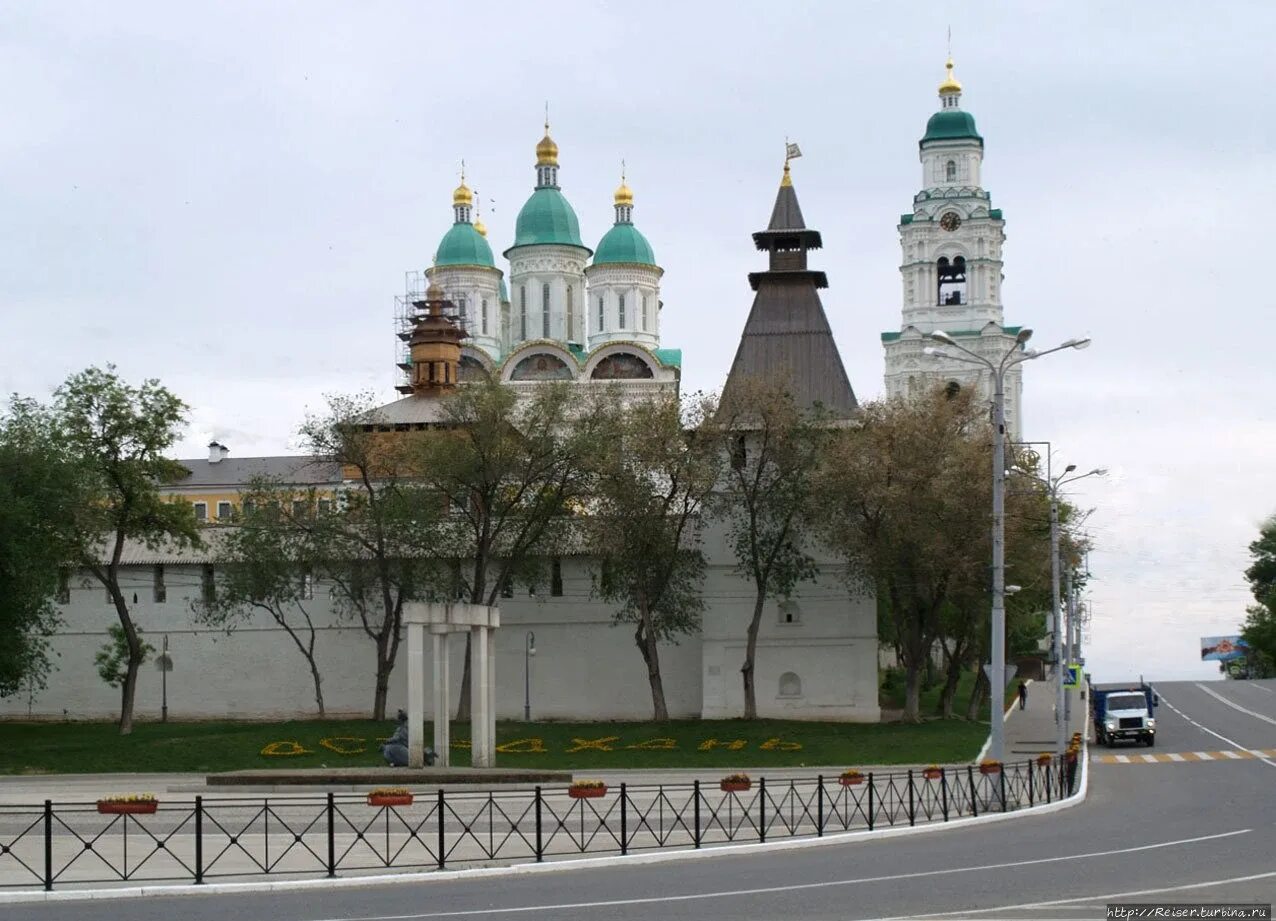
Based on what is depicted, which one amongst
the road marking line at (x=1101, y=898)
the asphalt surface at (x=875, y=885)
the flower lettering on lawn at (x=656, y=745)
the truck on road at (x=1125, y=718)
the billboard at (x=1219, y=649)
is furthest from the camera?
the billboard at (x=1219, y=649)

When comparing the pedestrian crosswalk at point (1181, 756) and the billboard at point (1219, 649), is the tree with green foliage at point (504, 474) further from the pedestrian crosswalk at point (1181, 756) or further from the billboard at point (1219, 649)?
the billboard at point (1219, 649)

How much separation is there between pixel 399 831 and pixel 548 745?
23159mm

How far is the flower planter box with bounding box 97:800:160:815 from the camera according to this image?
2064 cm

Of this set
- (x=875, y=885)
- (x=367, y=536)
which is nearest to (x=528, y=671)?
(x=367, y=536)

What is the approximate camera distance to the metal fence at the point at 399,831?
20016mm

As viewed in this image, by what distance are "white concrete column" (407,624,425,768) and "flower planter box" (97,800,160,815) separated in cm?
1530

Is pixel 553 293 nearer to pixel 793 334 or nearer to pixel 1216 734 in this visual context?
pixel 793 334

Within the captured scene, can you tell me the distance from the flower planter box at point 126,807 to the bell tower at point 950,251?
284 feet

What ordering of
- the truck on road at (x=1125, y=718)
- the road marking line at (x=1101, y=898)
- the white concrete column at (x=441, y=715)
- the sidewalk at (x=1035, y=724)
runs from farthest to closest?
the truck on road at (x=1125, y=718) → the sidewalk at (x=1035, y=724) → the white concrete column at (x=441, y=715) → the road marking line at (x=1101, y=898)

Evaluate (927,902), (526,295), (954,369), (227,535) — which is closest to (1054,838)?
(927,902)

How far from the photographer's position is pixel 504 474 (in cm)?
5094

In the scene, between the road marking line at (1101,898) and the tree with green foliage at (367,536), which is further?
the tree with green foliage at (367,536)

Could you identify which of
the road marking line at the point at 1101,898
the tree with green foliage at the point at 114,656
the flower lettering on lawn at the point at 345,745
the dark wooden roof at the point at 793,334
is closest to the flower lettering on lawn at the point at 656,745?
the flower lettering on lawn at the point at 345,745

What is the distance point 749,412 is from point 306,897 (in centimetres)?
3442
